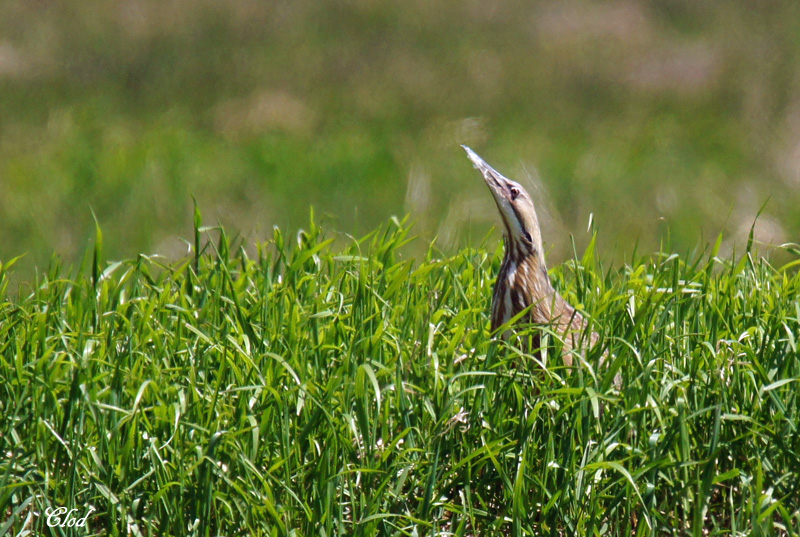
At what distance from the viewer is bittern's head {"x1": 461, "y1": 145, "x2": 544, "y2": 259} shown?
3838 millimetres

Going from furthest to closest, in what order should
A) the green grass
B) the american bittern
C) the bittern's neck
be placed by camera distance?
the bittern's neck
the american bittern
the green grass

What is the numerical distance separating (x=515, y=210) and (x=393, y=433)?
1090mm

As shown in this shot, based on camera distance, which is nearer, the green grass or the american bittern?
the green grass

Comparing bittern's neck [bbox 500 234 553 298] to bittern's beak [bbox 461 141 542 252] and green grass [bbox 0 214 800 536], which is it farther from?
green grass [bbox 0 214 800 536]

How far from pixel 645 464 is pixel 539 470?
28 cm

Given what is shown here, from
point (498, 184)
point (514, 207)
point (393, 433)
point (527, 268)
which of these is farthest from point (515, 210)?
point (393, 433)

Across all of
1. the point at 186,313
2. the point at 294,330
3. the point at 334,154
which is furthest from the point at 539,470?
the point at 334,154

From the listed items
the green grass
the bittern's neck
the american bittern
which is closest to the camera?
the green grass

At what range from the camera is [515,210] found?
3.83 m

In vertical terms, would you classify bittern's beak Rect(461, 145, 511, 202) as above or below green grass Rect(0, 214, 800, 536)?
above

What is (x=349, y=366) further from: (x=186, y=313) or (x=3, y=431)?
(x=3, y=431)

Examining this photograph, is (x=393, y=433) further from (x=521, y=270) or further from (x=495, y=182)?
(x=495, y=182)

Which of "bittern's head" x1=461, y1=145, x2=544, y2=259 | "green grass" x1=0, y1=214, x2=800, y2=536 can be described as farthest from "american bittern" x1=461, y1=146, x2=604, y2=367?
"green grass" x1=0, y1=214, x2=800, y2=536

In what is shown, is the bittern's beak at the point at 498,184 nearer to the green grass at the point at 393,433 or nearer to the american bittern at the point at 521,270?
the american bittern at the point at 521,270
